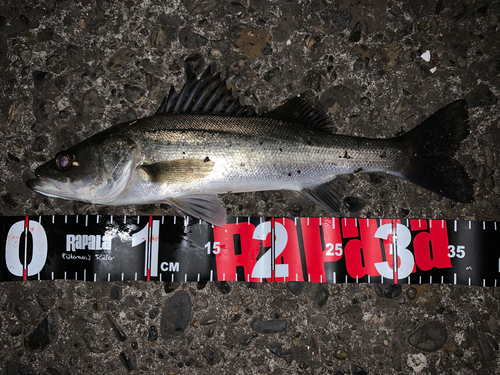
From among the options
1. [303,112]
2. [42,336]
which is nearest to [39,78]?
[42,336]

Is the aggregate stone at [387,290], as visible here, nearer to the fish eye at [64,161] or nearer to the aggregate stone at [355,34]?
the aggregate stone at [355,34]

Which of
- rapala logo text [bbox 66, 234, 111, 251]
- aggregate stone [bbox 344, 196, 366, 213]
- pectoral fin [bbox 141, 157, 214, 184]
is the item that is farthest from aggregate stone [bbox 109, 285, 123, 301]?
aggregate stone [bbox 344, 196, 366, 213]

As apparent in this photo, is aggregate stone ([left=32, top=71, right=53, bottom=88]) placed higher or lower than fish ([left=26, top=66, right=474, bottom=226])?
higher

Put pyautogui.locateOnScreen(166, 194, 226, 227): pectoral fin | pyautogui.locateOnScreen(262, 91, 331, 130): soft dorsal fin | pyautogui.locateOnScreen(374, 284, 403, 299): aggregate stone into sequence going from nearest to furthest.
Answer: pyautogui.locateOnScreen(166, 194, 226, 227): pectoral fin → pyautogui.locateOnScreen(262, 91, 331, 130): soft dorsal fin → pyautogui.locateOnScreen(374, 284, 403, 299): aggregate stone

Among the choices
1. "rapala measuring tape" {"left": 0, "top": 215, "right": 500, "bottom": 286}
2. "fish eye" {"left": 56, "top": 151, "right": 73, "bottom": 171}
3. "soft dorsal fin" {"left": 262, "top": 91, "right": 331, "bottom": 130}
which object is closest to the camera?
"fish eye" {"left": 56, "top": 151, "right": 73, "bottom": 171}

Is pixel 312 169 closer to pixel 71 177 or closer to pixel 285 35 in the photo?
pixel 285 35

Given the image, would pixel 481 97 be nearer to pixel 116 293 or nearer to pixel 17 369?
pixel 116 293

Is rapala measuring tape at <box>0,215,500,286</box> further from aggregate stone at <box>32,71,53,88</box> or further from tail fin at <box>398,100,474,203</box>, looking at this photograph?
aggregate stone at <box>32,71,53,88</box>

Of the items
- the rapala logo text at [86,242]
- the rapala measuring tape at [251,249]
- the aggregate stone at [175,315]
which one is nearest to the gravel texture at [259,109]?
the aggregate stone at [175,315]
